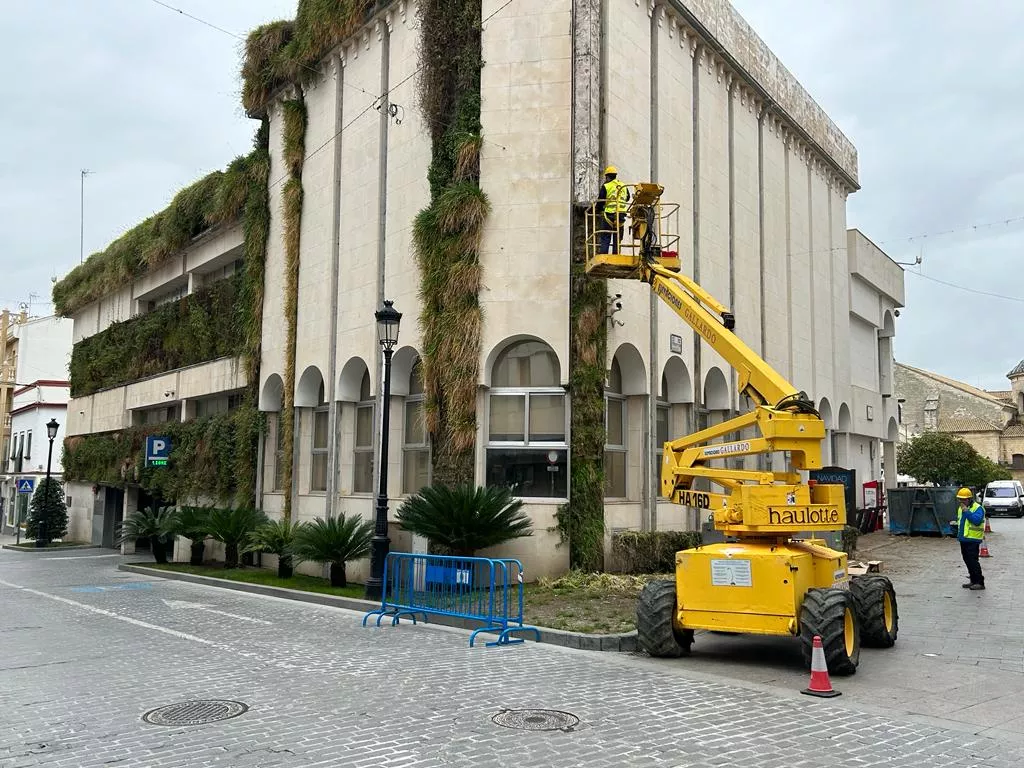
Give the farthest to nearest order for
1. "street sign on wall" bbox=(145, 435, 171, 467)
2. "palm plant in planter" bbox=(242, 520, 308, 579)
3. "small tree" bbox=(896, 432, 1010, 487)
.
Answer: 1. "small tree" bbox=(896, 432, 1010, 487)
2. "street sign on wall" bbox=(145, 435, 171, 467)
3. "palm plant in planter" bbox=(242, 520, 308, 579)

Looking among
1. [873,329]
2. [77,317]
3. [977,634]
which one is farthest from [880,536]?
[77,317]

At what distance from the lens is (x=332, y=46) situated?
2316cm

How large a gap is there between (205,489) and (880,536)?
2242 cm

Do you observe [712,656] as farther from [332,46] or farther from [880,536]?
[880,536]

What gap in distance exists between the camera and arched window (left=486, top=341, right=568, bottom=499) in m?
17.2

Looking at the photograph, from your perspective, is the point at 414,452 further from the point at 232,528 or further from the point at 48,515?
the point at 48,515

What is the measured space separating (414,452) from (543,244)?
570cm

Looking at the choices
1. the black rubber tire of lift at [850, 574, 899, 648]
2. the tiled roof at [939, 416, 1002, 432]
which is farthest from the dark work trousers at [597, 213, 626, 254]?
the tiled roof at [939, 416, 1002, 432]

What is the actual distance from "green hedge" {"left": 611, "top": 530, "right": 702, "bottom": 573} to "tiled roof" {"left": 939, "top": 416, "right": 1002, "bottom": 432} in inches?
2633

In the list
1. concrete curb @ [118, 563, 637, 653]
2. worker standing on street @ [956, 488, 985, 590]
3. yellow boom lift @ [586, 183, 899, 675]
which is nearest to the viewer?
yellow boom lift @ [586, 183, 899, 675]

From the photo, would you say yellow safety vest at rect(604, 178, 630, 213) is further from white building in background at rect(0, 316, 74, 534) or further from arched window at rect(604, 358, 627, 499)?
white building in background at rect(0, 316, 74, 534)

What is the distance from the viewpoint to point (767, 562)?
9469mm

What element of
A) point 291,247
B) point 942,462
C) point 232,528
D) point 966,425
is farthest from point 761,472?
point 966,425

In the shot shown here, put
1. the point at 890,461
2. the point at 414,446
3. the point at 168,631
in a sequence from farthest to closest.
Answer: the point at 890,461 → the point at 414,446 → the point at 168,631
